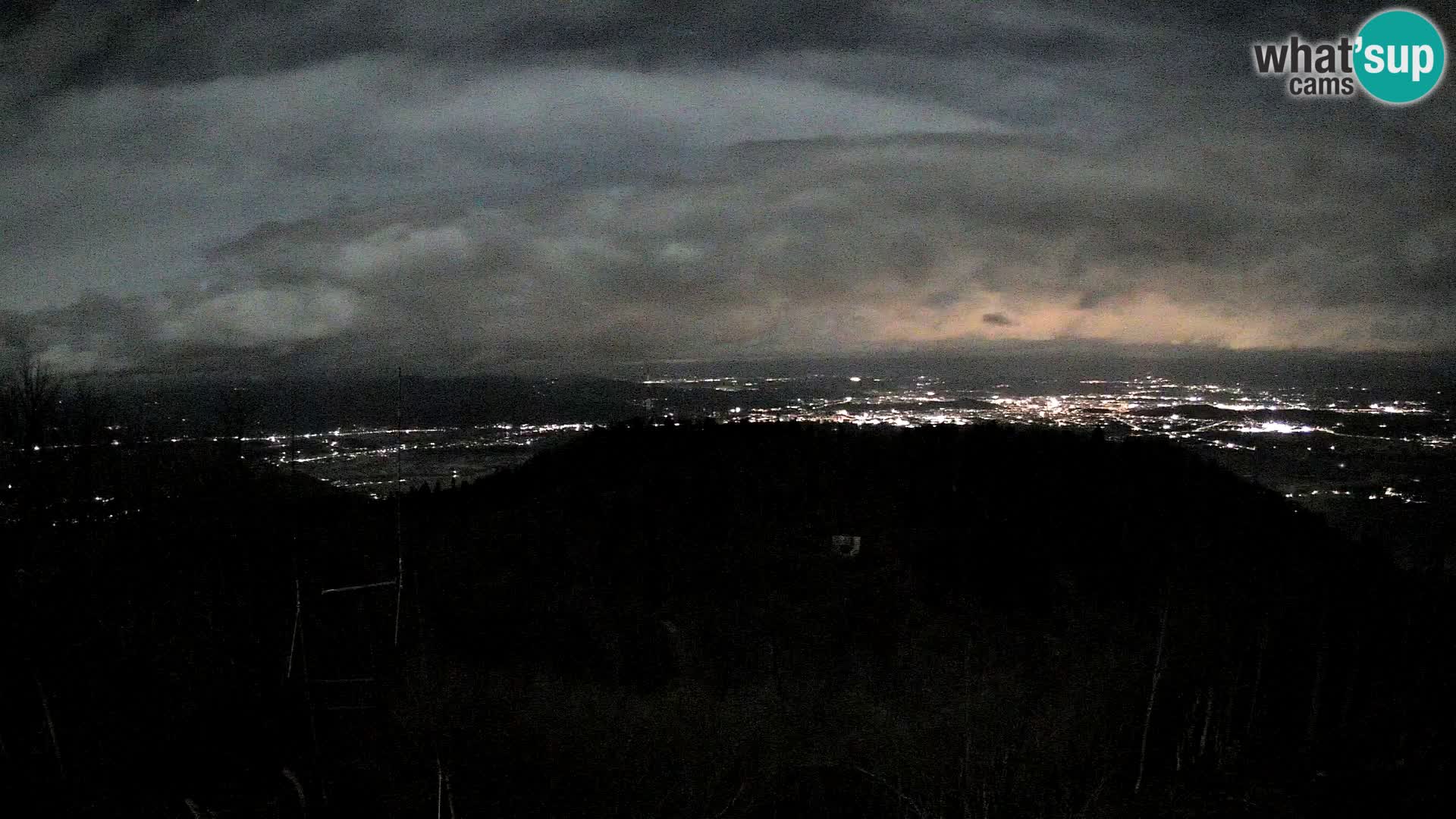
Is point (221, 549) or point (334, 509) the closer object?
point (221, 549)

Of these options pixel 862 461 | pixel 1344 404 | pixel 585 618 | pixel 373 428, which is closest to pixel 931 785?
pixel 585 618

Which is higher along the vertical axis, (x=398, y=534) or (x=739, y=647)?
(x=398, y=534)

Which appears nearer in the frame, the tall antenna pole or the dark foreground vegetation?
the dark foreground vegetation

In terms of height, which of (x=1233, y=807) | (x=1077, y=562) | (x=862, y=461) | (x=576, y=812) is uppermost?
(x=862, y=461)

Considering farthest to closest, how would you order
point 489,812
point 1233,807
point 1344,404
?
point 1344,404 → point 489,812 → point 1233,807

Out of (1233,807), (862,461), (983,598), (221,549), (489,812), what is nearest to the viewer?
(1233,807)

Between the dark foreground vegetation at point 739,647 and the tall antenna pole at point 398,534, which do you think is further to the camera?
the tall antenna pole at point 398,534

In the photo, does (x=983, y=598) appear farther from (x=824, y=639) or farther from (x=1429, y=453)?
(x=1429, y=453)

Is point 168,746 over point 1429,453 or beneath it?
beneath
